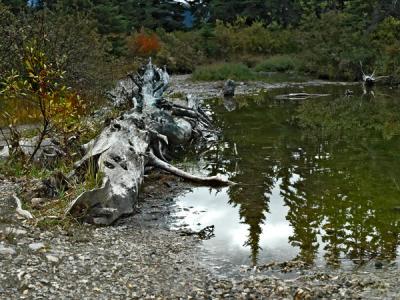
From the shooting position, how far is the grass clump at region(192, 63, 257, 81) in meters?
42.4

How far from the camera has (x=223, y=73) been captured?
1704 inches

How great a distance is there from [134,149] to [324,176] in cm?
446

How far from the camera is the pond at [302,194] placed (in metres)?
7.89

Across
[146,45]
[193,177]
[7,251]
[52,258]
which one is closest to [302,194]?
[193,177]

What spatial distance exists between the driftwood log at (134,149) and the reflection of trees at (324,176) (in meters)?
1.25

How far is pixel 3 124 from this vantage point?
16.0m

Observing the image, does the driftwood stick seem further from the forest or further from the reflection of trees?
the reflection of trees

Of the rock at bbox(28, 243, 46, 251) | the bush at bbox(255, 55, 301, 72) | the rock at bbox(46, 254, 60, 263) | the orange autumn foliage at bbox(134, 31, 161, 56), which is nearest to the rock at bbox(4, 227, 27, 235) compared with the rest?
the rock at bbox(28, 243, 46, 251)

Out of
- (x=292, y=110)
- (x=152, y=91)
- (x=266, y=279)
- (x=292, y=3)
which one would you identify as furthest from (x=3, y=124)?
(x=292, y=3)

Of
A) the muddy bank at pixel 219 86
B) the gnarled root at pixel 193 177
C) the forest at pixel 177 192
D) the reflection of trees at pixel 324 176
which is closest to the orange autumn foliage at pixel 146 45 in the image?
the muddy bank at pixel 219 86

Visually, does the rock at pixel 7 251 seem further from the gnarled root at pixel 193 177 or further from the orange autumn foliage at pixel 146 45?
the orange autumn foliage at pixel 146 45

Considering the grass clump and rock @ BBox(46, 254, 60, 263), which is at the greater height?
the grass clump

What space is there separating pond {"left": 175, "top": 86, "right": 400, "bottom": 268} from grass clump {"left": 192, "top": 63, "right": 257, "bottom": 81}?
21.7 meters

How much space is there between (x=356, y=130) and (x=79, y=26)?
11547 millimetres
